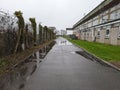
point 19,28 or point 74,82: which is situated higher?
point 19,28

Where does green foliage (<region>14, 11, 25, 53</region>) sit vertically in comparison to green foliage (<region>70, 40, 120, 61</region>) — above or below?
above

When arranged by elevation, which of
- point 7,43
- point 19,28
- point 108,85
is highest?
point 19,28

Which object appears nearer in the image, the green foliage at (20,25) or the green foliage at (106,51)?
the green foliage at (106,51)

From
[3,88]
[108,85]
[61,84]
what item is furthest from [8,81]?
[108,85]

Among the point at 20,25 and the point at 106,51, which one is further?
the point at 106,51

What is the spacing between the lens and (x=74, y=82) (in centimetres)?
673

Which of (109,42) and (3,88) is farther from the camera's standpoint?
(109,42)

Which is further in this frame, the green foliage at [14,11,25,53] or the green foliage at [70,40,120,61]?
the green foliage at [14,11,25,53]

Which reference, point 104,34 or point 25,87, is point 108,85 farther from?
point 104,34

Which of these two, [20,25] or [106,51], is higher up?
[20,25]

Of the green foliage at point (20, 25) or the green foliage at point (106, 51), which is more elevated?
the green foliage at point (20, 25)

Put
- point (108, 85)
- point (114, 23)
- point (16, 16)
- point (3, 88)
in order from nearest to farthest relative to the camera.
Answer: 1. point (3, 88)
2. point (108, 85)
3. point (16, 16)
4. point (114, 23)

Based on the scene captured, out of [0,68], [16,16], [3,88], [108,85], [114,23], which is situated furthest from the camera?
[114,23]

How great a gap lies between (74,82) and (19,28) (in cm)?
936
